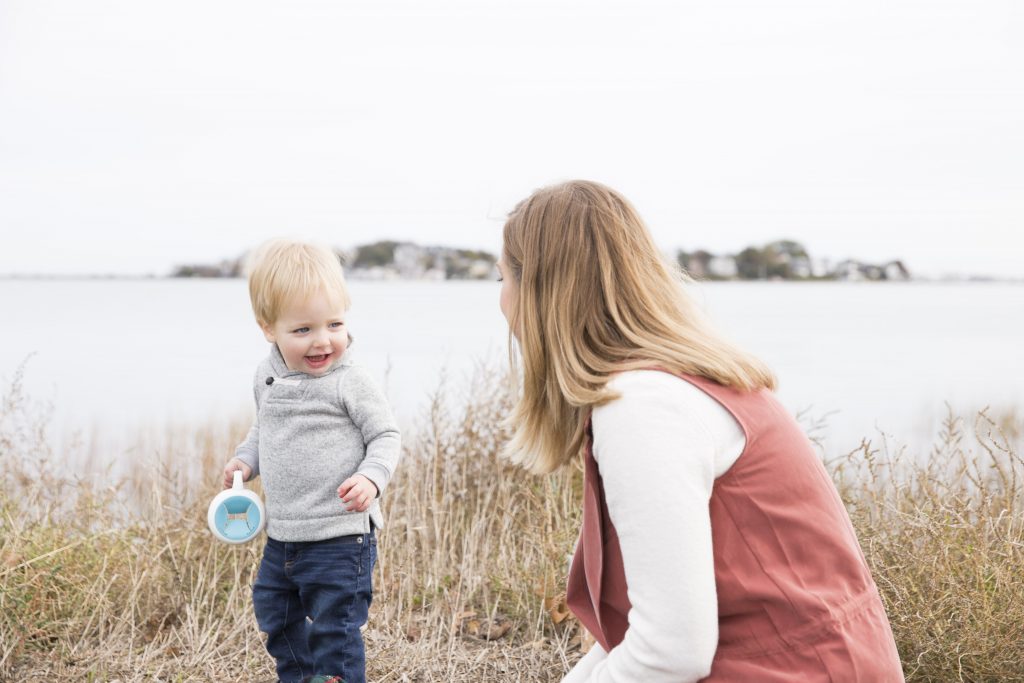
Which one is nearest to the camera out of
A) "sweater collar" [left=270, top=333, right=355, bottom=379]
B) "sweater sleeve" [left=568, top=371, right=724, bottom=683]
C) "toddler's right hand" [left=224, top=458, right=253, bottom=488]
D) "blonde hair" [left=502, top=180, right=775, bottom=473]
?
"sweater sleeve" [left=568, top=371, right=724, bottom=683]

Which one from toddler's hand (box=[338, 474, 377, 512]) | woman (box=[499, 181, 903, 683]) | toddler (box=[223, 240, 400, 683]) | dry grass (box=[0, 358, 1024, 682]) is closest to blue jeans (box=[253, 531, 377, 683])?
toddler (box=[223, 240, 400, 683])

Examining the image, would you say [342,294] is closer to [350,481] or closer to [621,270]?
[350,481]

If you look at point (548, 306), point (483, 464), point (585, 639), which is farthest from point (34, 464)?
point (548, 306)

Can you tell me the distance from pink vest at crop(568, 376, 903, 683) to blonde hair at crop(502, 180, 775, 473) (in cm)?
13

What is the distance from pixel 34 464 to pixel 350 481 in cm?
259

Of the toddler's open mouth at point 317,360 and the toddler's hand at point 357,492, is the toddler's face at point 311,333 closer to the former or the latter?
the toddler's open mouth at point 317,360

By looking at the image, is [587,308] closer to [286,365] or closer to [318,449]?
[318,449]

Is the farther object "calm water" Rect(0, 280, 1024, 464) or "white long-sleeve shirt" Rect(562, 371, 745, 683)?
"calm water" Rect(0, 280, 1024, 464)

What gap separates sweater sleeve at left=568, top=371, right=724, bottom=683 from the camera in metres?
1.49

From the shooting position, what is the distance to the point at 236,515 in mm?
2988

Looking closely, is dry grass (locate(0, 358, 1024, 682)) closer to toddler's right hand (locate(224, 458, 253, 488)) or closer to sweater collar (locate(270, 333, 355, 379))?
toddler's right hand (locate(224, 458, 253, 488))

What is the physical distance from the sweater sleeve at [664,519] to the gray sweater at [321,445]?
1379mm

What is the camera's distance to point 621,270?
5.74 feet

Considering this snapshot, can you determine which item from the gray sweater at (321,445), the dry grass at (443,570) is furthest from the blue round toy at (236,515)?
the dry grass at (443,570)
